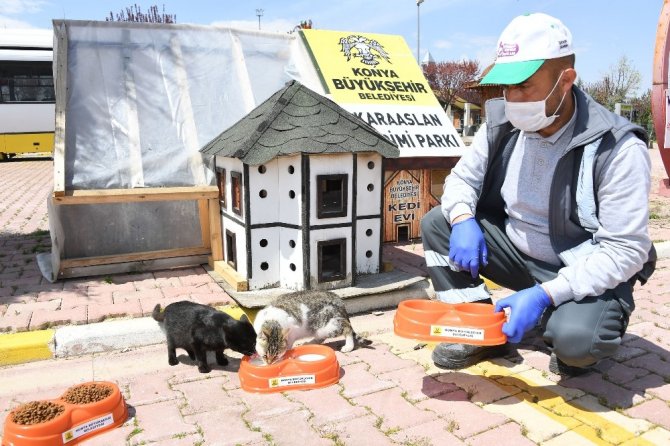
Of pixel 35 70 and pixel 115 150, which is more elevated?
pixel 35 70

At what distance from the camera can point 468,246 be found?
288 cm

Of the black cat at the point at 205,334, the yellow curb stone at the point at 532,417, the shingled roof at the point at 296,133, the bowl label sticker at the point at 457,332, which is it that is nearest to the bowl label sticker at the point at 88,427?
the black cat at the point at 205,334

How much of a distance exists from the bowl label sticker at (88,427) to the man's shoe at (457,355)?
1882mm

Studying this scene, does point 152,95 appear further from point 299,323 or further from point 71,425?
point 71,425

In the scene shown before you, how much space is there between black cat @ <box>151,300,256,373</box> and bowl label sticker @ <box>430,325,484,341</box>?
1184 millimetres

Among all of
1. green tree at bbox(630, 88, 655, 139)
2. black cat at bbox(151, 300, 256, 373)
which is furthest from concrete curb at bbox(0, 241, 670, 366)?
green tree at bbox(630, 88, 655, 139)

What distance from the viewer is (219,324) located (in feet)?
10.6

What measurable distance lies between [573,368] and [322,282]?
194 cm

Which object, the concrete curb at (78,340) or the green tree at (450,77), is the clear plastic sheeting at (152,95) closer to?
the concrete curb at (78,340)

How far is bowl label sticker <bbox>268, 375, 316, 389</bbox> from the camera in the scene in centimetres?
297

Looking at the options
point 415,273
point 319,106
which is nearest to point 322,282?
point 415,273

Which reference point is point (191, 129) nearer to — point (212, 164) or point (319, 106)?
point (212, 164)

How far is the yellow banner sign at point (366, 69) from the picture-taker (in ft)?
19.9

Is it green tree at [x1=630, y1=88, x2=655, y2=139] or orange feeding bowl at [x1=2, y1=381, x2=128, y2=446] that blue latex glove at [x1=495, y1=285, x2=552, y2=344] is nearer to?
orange feeding bowl at [x1=2, y1=381, x2=128, y2=446]
